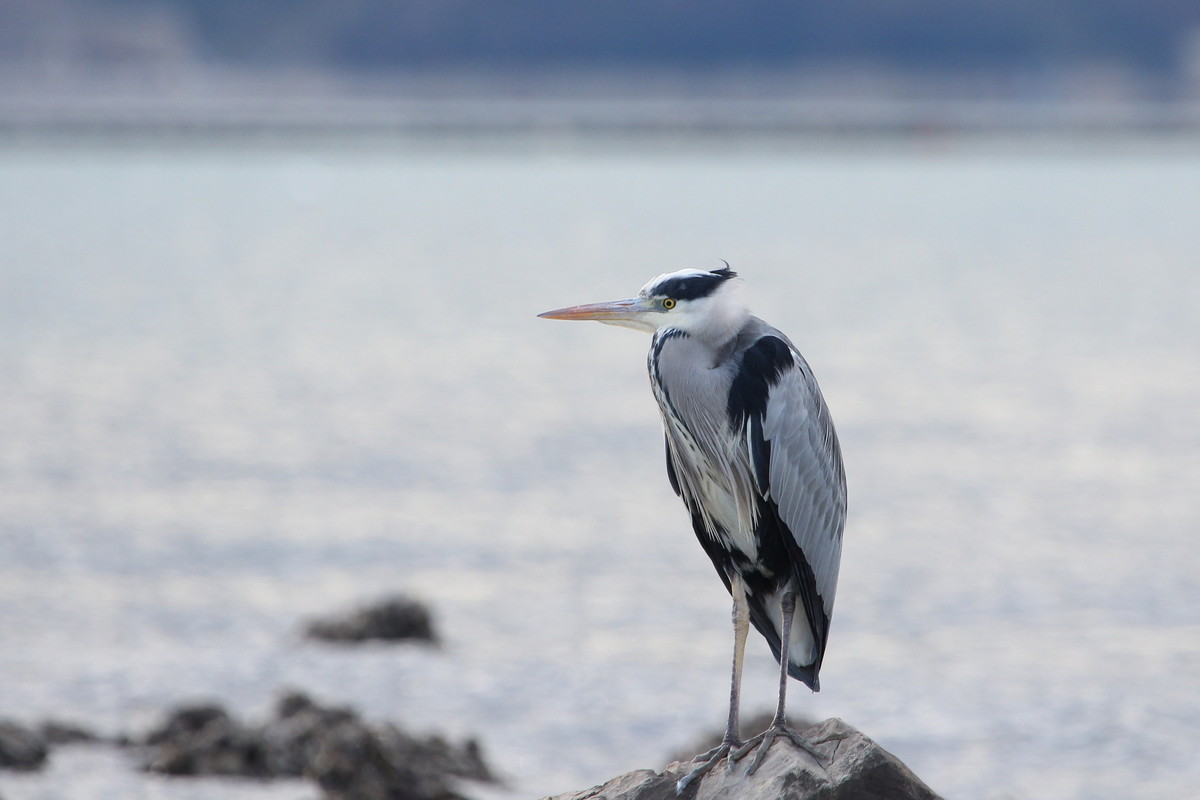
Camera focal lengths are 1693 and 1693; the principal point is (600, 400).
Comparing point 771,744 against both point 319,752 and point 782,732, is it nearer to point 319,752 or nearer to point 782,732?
point 782,732

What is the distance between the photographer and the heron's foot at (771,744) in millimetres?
5559

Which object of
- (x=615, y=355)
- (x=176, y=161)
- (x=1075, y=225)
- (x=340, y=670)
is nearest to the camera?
(x=340, y=670)

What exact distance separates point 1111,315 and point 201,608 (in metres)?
31.1

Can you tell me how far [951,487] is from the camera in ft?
63.2

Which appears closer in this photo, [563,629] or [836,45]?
[563,629]

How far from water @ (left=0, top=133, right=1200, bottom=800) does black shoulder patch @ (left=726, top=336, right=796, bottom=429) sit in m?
4.25

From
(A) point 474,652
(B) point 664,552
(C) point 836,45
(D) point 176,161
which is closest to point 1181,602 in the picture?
(B) point 664,552

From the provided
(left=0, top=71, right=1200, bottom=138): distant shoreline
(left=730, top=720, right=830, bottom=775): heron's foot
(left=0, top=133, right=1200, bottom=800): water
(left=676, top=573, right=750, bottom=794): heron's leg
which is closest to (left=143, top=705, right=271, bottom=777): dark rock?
(left=0, top=133, right=1200, bottom=800): water

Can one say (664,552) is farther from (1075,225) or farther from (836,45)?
(836,45)

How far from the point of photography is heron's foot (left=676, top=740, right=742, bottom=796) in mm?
5594

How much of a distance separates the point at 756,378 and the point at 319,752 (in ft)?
13.9

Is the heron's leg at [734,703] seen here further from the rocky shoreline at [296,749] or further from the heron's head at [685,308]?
the rocky shoreline at [296,749]

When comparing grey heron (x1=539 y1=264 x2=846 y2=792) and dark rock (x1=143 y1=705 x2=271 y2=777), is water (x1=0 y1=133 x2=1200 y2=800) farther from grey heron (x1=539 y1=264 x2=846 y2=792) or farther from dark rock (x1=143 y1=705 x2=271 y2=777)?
grey heron (x1=539 y1=264 x2=846 y2=792)

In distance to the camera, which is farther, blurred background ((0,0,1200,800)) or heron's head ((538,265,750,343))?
blurred background ((0,0,1200,800))
